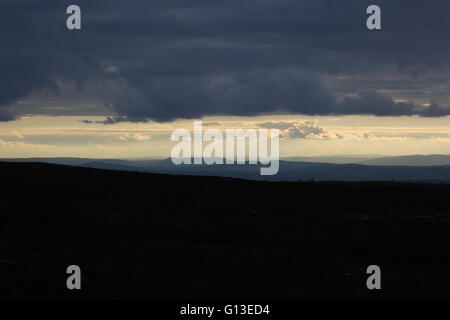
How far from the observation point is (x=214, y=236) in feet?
189

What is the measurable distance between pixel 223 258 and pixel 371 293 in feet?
40.5

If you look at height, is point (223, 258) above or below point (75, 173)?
below

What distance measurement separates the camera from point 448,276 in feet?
150

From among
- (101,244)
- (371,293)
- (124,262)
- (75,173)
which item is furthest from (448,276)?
(75,173)

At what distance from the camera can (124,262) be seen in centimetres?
4619

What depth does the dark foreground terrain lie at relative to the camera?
134ft

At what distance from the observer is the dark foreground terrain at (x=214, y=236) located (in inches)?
1613

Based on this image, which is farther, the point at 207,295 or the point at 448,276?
the point at 448,276
